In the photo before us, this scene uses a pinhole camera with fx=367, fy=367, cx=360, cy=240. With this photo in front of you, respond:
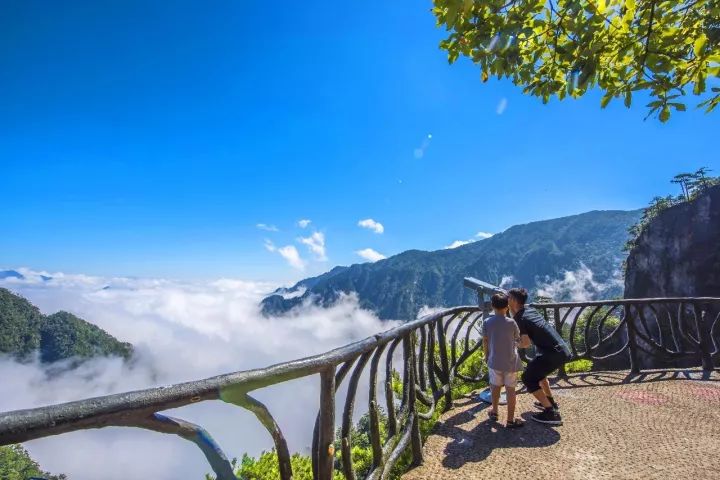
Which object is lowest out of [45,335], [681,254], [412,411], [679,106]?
[45,335]

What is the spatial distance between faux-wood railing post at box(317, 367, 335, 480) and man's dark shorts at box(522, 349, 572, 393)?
3.58 m

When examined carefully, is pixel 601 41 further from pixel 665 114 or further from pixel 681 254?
pixel 681 254

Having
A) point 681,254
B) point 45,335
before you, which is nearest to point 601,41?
point 681,254

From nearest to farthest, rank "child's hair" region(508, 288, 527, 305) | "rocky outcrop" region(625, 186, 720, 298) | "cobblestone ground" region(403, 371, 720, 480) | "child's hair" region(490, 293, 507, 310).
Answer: "cobblestone ground" region(403, 371, 720, 480) → "child's hair" region(490, 293, 507, 310) → "child's hair" region(508, 288, 527, 305) → "rocky outcrop" region(625, 186, 720, 298)

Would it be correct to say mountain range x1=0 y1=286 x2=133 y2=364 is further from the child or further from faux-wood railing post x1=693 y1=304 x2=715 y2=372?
faux-wood railing post x1=693 y1=304 x2=715 y2=372

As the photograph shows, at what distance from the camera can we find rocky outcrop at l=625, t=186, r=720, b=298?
37750mm

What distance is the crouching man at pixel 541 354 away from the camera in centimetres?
480

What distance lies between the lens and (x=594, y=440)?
430 centimetres

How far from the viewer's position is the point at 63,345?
148 meters

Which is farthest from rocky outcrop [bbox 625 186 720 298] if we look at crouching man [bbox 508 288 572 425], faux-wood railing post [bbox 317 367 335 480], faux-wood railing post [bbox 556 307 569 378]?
faux-wood railing post [bbox 317 367 335 480]

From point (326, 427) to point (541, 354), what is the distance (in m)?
3.90

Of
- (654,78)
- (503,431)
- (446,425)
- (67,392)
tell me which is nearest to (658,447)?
(503,431)

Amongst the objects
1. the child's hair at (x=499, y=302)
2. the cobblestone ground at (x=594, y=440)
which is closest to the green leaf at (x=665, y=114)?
the child's hair at (x=499, y=302)

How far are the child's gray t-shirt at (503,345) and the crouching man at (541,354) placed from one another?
0.23 m
